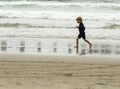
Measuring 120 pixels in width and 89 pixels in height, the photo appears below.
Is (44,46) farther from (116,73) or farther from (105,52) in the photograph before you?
(116,73)

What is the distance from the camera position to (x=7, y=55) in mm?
A: 11688

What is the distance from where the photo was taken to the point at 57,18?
84.8 feet

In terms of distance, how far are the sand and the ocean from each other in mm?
5086

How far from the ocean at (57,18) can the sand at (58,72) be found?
5086 millimetres

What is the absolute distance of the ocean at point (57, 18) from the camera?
59.7 feet

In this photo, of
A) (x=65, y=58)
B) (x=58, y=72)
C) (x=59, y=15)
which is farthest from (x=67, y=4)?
(x=58, y=72)

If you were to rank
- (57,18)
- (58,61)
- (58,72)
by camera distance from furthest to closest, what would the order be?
(57,18) → (58,61) → (58,72)

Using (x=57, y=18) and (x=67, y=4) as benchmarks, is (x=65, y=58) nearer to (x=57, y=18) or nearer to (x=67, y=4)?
(x=57, y=18)

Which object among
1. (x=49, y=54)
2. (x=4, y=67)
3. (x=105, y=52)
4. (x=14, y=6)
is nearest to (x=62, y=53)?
(x=49, y=54)

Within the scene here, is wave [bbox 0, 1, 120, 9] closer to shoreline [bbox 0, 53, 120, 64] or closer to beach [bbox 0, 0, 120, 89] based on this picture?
beach [bbox 0, 0, 120, 89]

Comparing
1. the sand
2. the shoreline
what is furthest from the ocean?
the sand

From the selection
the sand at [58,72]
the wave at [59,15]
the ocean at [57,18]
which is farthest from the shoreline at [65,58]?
the wave at [59,15]

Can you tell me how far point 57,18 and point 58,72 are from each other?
1651 cm

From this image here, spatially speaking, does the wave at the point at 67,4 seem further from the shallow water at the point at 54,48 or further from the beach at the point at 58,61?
the shallow water at the point at 54,48
